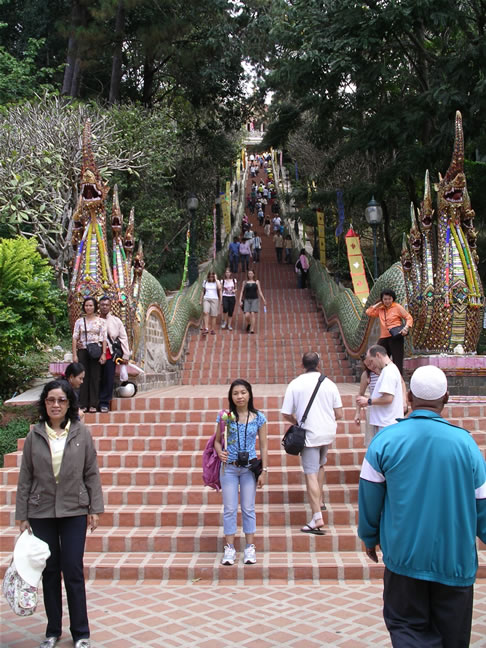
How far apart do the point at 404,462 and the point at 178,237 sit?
23.4 meters

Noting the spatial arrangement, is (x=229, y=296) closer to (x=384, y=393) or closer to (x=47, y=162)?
(x=47, y=162)

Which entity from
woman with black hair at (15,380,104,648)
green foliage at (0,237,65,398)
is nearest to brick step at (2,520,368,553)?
woman with black hair at (15,380,104,648)

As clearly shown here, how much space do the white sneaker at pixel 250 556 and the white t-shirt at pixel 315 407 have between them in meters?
0.97

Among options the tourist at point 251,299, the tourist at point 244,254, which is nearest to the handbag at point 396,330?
the tourist at point 251,299

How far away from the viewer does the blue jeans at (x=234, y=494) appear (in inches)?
223

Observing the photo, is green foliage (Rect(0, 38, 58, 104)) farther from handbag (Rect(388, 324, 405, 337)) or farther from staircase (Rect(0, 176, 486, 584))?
handbag (Rect(388, 324, 405, 337))

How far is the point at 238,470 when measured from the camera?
18.6 ft

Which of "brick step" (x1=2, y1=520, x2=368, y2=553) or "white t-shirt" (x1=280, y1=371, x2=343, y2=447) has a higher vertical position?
"white t-shirt" (x1=280, y1=371, x2=343, y2=447)

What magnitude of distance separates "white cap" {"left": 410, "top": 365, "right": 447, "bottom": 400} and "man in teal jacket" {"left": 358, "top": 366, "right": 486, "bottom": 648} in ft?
0.34

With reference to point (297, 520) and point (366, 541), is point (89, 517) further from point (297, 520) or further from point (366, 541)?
point (297, 520)

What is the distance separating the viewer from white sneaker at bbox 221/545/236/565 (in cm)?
562

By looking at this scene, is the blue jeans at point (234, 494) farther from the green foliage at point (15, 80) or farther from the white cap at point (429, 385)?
the green foliage at point (15, 80)

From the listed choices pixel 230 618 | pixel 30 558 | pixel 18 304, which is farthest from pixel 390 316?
pixel 30 558

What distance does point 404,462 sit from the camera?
121 inches
